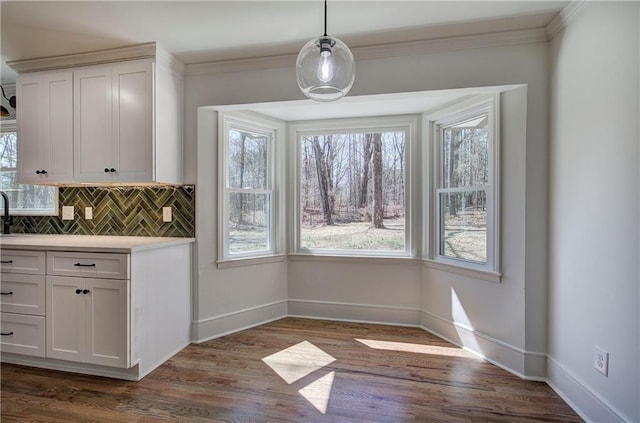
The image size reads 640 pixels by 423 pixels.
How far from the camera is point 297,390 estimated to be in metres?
2.23

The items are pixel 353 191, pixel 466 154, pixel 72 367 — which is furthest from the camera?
pixel 353 191

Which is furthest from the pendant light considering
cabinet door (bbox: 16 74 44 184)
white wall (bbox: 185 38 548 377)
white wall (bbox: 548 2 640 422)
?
cabinet door (bbox: 16 74 44 184)

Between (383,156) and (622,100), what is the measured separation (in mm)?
2073

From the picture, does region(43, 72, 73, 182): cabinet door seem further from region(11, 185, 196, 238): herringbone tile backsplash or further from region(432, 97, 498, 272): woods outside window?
region(432, 97, 498, 272): woods outside window

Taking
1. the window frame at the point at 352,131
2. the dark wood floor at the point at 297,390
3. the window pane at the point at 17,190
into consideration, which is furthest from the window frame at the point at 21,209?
the window frame at the point at 352,131

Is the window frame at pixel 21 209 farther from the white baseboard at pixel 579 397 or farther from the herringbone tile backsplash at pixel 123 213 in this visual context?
the white baseboard at pixel 579 397

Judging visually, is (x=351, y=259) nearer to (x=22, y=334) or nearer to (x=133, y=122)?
(x=133, y=122)

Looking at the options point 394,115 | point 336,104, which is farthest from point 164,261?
point 394,115

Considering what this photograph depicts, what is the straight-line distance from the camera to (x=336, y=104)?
10.0 ft

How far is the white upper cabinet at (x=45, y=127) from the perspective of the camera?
282 cm

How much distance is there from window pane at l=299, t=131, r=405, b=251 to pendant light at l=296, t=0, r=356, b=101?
6.88 feet

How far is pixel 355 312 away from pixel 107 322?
2243 millimetres

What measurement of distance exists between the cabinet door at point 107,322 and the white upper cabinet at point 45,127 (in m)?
1.11

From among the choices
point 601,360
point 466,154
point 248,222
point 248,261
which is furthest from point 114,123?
point 601,360
